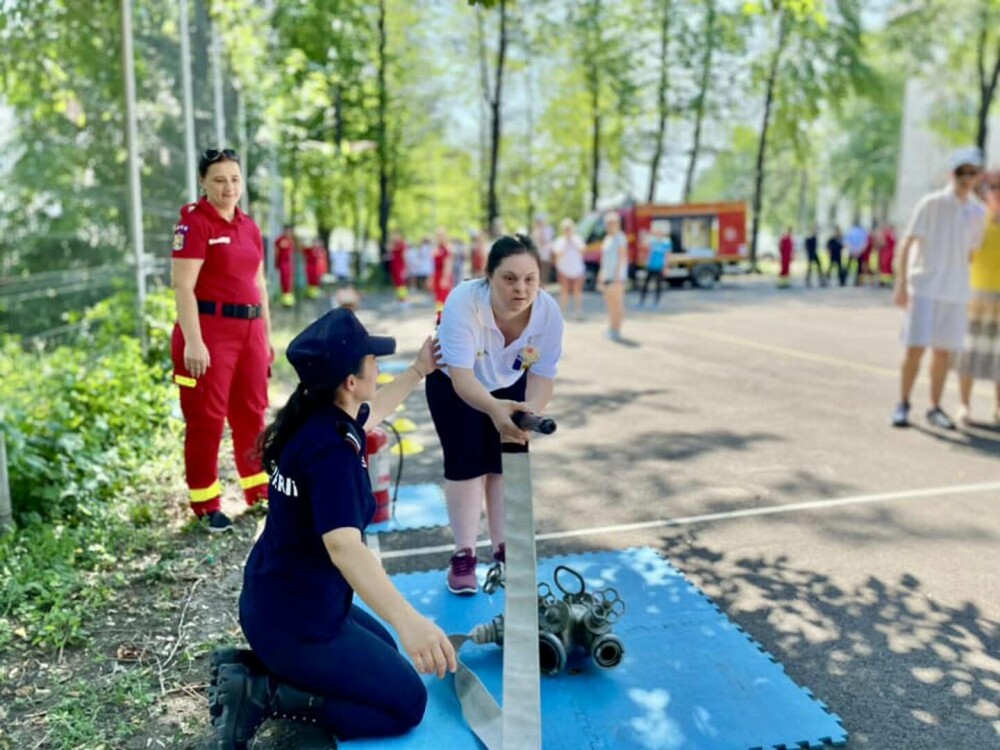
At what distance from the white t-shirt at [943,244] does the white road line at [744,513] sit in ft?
6.66

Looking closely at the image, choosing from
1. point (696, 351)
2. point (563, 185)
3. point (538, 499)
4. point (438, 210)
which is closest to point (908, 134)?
point (563, 185)

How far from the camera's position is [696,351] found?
1250 centimetres

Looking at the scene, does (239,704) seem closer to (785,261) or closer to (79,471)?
(79,471)

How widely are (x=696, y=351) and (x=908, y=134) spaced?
4682 centimetres

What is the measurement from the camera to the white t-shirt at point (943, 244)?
7.23 meters

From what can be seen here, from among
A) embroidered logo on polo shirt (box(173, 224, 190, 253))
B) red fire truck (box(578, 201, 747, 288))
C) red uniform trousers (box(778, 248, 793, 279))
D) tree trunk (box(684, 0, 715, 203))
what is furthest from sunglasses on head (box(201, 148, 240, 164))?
tree trunk (box(684, 0, 715, 203))

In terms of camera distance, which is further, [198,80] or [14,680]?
[198,80]

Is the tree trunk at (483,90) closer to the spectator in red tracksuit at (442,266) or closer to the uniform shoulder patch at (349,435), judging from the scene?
the spectator in red tracksuit at (442,266)

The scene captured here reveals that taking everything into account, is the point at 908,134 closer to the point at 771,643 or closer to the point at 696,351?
the point at 696,351

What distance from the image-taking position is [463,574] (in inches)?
163

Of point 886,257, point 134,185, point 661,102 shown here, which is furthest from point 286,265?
point 661,102

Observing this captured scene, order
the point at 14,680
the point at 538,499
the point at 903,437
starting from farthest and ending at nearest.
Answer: the point at 903,437
the point at 538,499
the point at 14,680

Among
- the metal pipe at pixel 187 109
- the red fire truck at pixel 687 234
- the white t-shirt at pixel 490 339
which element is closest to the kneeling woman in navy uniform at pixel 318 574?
the white t-shirt at pixel 490 339

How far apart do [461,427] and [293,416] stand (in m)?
1.37
